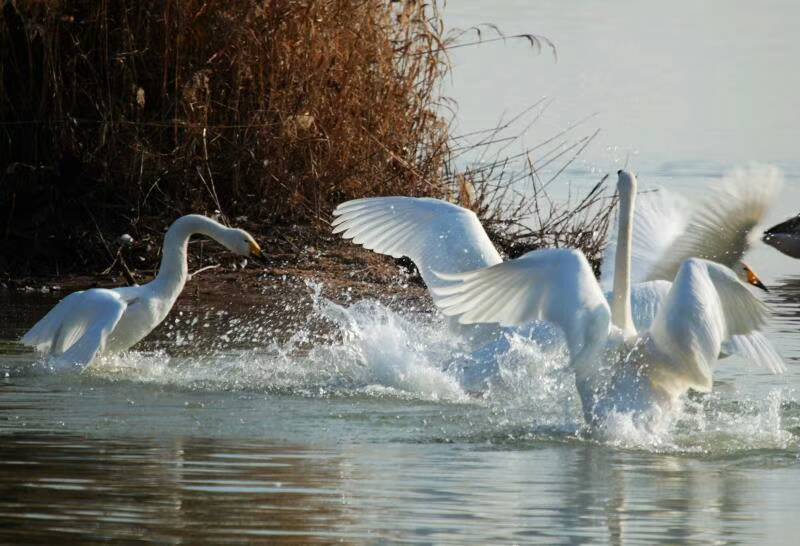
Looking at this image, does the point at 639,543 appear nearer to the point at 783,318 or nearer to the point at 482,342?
the point at 482,342

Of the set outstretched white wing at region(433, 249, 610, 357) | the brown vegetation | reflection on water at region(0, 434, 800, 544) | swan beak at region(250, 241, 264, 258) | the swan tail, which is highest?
the brown vegetation

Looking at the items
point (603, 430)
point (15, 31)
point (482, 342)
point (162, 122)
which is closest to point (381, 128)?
point (162, 122)

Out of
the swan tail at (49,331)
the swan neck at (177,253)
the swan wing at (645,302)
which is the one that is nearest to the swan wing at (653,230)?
the swan wing at (645,302)

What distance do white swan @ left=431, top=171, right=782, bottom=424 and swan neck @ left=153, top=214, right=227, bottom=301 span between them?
7.64 ft

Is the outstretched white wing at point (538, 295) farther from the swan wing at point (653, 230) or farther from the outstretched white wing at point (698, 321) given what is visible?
the swan wing at point (653, 230)

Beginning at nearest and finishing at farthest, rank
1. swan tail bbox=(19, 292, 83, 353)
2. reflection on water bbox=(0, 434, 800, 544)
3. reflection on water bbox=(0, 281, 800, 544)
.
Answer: reflection on water bbox=(0, 434, 800, 544)
reflection on water bbox=(0, 281, 800, 544)
swan tail bbox=(19, 292, 83, 353)

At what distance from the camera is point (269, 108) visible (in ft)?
37.0

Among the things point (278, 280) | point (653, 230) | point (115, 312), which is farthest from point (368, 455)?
point (278, 280)

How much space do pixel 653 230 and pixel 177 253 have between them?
2644 mm

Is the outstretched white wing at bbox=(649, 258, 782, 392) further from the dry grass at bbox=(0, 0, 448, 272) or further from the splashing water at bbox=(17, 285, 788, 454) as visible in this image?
the dry grass at bbox=(0, 0, 448, 272)

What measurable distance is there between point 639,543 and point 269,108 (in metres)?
7.03

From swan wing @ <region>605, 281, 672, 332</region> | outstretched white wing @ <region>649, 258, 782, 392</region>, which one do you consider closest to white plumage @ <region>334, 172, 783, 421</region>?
outstretched white wing @ <region>649, 258, 782, 392</region>

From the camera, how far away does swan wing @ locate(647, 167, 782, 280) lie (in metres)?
7.82

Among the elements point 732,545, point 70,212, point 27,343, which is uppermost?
point 70,212
